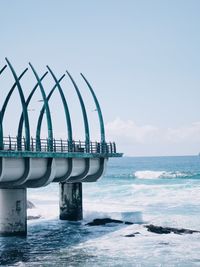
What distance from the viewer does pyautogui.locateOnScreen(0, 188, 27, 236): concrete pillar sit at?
1468 inches

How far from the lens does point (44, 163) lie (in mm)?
38188

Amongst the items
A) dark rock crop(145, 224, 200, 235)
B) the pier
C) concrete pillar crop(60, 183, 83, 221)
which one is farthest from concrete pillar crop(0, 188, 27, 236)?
dark rock crop(145, 224, 200, 235)

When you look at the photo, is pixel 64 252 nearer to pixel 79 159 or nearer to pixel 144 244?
pixel 144 244

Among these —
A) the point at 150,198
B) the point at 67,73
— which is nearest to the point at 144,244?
the point at 67,73

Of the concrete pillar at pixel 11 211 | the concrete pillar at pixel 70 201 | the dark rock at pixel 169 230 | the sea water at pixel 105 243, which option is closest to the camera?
the sea water at pixel 105 243

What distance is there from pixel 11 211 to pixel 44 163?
4.29 meters

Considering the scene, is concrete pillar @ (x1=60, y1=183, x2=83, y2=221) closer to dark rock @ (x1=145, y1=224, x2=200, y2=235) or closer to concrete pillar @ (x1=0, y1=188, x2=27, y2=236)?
dark rock @ (x1=145, y1=224, x2=200, y2=235)

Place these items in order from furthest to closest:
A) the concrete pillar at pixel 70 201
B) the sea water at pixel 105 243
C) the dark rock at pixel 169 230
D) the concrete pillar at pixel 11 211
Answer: the concrete pillar at pixel 70 201, the dark rock at pixel 169 230, the concrete pillar at pixel 11 211, the sea water at pixel 105 243

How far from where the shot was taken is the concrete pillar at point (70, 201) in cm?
4703

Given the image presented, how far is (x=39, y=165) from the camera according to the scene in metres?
37.6

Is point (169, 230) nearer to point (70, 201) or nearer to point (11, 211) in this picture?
point (70, 201)

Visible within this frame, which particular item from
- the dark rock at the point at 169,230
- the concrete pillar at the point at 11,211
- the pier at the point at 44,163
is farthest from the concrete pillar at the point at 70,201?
the concrete pillar at the point at 11,211

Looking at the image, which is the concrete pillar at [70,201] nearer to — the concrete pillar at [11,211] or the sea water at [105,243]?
the sea water at [105,243]

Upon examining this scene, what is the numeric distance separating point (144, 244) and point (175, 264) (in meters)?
5.72
